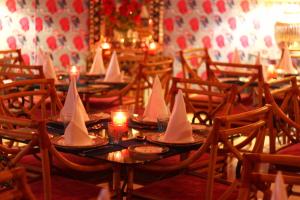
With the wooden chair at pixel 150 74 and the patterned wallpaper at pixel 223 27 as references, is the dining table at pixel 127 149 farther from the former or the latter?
the patterned wallpaper at pixel 223 27

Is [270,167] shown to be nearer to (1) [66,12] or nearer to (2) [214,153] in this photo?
(2) [214,153]

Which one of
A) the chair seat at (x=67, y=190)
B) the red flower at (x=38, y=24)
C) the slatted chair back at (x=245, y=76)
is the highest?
the red flower at (x=38, y=24)

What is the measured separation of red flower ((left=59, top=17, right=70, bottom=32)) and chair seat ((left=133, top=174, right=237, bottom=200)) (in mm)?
3856

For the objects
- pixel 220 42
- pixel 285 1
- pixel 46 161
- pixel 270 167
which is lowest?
pixel 270 167

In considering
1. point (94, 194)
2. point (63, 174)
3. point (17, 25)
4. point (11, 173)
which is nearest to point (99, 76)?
point (17, 25)

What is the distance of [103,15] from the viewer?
238 inches

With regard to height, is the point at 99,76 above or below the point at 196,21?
below

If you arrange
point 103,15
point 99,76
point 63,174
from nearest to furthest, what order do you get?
point 63,174, point 99,76, point 103,15

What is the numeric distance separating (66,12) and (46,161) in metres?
4.19

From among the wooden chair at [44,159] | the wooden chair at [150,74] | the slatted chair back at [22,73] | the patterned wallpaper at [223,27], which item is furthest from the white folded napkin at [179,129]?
the patterned wallpaper at [223,27]

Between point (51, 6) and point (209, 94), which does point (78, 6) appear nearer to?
point (51, 6)

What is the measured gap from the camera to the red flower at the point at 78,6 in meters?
6.04

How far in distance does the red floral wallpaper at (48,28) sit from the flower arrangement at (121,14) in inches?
10.9

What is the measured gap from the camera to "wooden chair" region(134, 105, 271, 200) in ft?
6.84
